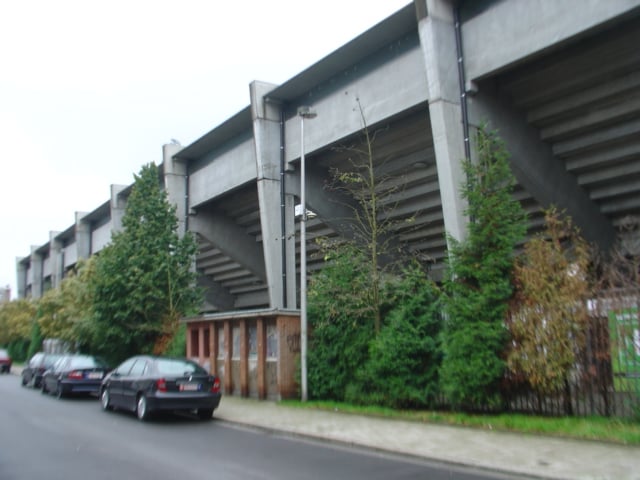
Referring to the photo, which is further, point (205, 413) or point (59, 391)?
point (59, 391)

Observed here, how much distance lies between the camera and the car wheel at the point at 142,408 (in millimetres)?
13109

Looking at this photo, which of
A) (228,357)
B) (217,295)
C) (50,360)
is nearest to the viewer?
(228,357)

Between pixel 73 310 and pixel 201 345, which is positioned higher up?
pixel 73 310

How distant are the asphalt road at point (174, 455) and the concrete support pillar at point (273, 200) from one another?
33.1ft

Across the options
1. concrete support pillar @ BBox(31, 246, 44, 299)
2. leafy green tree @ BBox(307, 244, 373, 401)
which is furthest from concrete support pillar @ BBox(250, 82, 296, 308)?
concrete support pillar @ BBox(31, 246, 44, 299)

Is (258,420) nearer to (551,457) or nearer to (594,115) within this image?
(551,457)

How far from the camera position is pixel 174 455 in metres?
9.22

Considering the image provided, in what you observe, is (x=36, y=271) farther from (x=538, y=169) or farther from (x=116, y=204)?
(x=538, y=169)

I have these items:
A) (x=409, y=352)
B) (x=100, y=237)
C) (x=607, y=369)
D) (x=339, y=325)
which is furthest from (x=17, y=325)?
(x=607, y=369)

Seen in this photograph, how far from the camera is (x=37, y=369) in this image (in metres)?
23.9

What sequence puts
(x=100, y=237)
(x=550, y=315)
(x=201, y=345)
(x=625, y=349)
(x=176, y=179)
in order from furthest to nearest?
1. (x=100, y=237)
2. (x=176, y=179)
3. (x=201, y=345)
4. (x=550, y=315)
5. (x=625, y=349)

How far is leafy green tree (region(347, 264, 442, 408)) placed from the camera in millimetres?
13008

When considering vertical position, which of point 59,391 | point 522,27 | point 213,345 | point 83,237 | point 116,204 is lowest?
point 59,391

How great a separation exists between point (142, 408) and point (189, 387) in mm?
1185
